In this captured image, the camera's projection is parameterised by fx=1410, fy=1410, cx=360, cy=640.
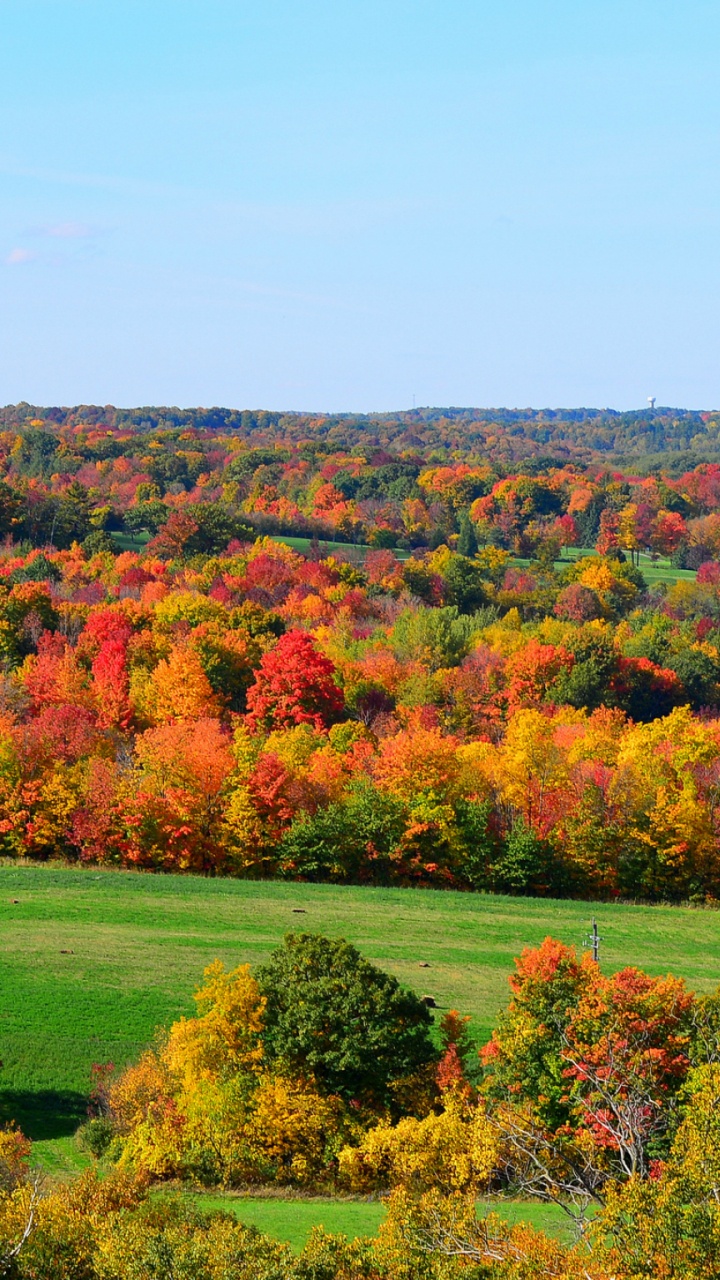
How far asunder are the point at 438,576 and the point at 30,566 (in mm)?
33787

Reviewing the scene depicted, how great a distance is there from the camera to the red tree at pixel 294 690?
→ 7700 cm

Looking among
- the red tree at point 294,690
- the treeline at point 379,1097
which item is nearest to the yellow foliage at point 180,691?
the red tree at point 294,690

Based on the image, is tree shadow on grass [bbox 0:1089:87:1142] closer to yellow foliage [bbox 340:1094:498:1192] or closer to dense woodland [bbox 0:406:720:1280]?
dense woodland [bbox 0:406:720:1280]

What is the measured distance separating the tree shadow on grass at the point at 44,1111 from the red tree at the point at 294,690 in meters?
41.2

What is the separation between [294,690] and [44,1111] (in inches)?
1720

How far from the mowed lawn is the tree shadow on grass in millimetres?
49

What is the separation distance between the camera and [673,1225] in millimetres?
17875

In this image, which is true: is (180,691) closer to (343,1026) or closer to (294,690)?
(294,690)

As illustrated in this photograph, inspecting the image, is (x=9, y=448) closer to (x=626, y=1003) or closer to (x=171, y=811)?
(x=171, y=811)

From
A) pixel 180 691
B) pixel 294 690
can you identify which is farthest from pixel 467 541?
pixel 180 691

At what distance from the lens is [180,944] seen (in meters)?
47.5

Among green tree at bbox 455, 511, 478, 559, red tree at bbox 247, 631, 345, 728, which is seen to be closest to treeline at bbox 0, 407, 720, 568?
green tree at bbox 455, 511, 478, 559

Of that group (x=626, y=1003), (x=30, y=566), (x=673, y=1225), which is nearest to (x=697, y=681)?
(x=30, y=566)

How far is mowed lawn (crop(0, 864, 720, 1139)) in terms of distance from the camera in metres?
38.4
